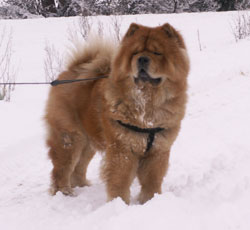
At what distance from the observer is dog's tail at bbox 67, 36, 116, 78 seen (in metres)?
3.33

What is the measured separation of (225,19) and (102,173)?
1755 cm

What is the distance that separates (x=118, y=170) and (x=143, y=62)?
1.05 metres

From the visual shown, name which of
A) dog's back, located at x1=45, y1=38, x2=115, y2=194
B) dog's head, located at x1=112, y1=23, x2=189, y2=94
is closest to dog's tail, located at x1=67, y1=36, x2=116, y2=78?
dog's back, located at x1=45, y1=38, x2=115, y2=194

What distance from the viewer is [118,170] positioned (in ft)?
9.34

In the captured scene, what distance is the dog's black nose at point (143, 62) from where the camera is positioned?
2.53m

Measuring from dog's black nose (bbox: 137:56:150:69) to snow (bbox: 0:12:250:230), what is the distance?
1.11 metres

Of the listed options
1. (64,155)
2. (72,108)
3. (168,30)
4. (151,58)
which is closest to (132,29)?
(168,30)

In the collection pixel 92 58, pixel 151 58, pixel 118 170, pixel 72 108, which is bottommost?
pixel 118 170

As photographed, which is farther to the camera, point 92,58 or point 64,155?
point 92,58

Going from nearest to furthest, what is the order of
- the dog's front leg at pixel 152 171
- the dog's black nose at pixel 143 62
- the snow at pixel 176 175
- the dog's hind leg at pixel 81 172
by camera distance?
the snow at pixel 176 175 < the dog's black nose at pixel 143 62 < the dog's front leg at pixel 152 171 < the dog's hind leg at pixel 81 172

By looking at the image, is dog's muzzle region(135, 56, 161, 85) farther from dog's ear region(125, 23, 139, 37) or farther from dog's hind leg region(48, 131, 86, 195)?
dog's hind leg region(48, 131, 86, 195)

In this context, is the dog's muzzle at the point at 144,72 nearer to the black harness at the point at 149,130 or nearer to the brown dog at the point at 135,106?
the brown dog at the point at 135,106

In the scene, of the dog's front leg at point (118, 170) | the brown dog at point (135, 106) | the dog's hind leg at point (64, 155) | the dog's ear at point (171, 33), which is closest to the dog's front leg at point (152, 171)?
the brown dog at point (135, 106)

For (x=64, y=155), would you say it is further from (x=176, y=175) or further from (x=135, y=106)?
(x=176, y=175)
